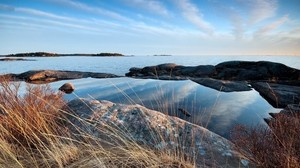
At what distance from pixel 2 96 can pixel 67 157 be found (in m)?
3.31

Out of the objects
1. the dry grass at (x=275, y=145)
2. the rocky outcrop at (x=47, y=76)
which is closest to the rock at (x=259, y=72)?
Result: the rocky outcrop at (x=47, y=76)

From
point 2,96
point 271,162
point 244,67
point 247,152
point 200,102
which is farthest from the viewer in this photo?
point 244,67

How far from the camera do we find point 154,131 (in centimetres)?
545

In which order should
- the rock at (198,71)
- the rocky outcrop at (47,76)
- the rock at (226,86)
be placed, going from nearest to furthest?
the rock at (226,86), the rocky outcrop at (47,76), the rock at (198,71)

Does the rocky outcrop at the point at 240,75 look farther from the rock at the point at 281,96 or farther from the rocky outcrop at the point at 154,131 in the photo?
the rocky outcrop at the point at 154,131

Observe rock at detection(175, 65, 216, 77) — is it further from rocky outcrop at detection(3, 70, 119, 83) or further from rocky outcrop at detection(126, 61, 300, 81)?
rocky outcrop at detection(3, 70, 119, 83)

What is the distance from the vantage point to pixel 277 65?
30109 mm

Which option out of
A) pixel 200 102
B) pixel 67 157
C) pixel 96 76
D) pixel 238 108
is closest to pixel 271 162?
pixel 67 157

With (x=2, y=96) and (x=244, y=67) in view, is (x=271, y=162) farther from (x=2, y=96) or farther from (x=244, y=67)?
(x=244, y=67)

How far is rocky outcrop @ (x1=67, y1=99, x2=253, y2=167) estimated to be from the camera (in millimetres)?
4578

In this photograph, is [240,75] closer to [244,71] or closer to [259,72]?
[244,71]

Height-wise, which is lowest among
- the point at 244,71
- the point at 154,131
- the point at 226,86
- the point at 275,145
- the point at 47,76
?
the point at 47,76

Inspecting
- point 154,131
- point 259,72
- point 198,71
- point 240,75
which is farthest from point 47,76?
point 154,131

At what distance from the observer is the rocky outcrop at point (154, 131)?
4.58m
